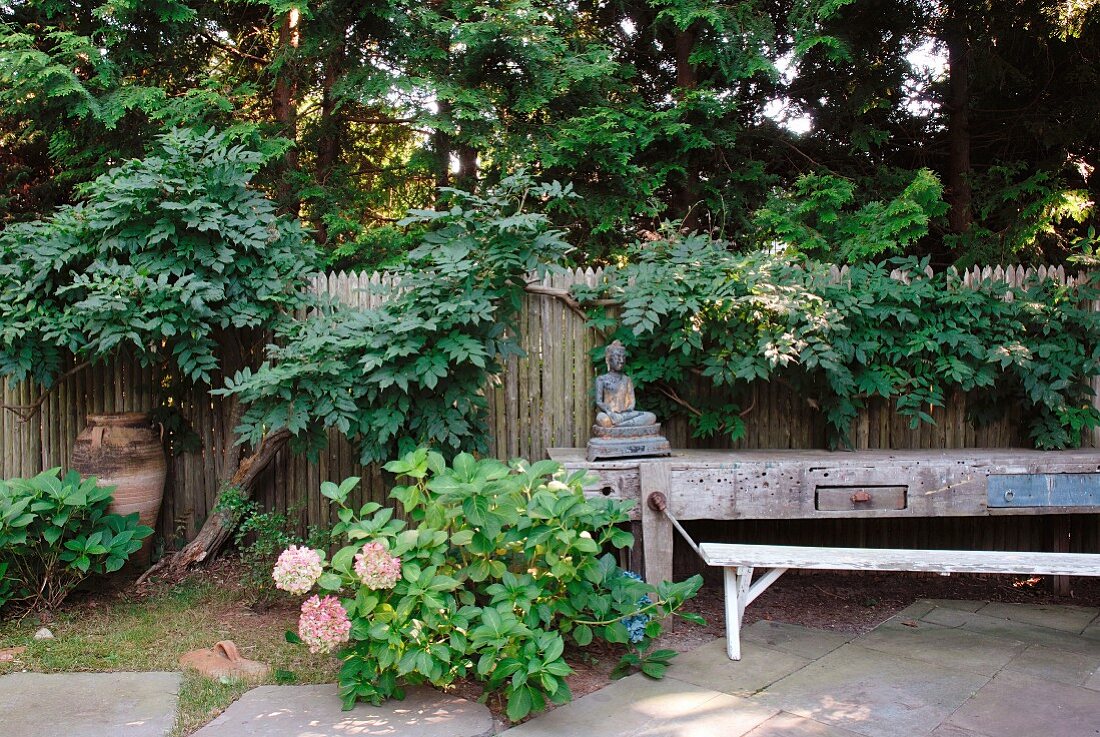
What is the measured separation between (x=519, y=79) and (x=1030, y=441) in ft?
16.1

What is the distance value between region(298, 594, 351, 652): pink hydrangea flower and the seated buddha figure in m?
1.85

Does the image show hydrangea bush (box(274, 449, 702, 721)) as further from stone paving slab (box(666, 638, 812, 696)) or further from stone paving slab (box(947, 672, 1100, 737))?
stone paving slab (box(947, 672, 1100, 737))

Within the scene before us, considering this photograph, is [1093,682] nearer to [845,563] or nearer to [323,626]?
[845,563]

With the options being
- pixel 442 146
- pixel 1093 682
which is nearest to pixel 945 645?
pixel 1093 682

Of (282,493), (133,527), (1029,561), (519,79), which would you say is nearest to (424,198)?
(519,79)

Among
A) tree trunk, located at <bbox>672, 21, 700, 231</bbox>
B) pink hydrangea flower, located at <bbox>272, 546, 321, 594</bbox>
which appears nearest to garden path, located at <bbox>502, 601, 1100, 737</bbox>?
pink hydrangea flower, located at <bbox>272, 546, 321, 594</bbox>

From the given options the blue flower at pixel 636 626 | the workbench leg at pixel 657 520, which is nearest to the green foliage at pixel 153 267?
the workbench leg at pixel 657 520

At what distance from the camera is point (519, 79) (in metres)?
6.77

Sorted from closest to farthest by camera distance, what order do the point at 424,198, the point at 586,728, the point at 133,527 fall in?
1. the point at 586,728
2. the point at 133,527
3. the point at 424,198

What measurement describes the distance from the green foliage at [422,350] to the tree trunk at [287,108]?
3122 millimetres

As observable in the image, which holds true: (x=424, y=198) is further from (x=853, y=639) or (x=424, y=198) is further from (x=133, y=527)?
(x=853, y=639)

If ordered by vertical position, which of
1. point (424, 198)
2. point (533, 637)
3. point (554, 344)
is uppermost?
point (424, 198)

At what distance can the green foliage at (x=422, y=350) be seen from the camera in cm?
408

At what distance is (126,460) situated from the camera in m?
4.71
